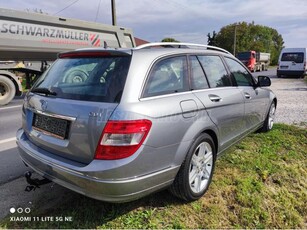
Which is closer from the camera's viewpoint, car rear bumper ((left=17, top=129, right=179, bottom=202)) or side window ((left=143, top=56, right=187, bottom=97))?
car rear bumper ((left=17, top=129, right=179, bottom=202))

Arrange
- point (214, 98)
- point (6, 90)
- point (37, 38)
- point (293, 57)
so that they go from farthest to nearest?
point (293, 57)
point (6, 90)
point (37, 38)
point (214, 98)

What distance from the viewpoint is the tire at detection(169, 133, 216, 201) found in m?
2.79

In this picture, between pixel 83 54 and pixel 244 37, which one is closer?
pixel 83 54

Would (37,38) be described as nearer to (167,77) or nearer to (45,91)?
(45,91)

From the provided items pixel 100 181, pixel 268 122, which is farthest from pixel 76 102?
pixel 268 122

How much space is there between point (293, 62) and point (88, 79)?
22.2 meters

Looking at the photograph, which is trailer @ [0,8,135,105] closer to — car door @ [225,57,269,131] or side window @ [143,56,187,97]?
car door @ [225,57,269,131]

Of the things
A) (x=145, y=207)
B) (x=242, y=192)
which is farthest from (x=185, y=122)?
(x=242, y=192)

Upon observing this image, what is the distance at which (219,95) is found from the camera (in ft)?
11.2

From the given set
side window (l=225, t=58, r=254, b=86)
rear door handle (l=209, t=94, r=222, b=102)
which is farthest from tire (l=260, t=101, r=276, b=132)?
rear door handle (l=209, t=94, r=222, b=102)

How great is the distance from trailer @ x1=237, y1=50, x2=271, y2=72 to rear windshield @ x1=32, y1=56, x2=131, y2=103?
90.7 feet

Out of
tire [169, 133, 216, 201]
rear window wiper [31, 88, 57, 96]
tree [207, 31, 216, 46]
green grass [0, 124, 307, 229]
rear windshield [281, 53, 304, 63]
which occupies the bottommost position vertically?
green grass [0, 124, 307, 229]

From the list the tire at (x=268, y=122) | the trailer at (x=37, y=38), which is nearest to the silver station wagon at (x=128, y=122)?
the tire at (x=268, y=122)

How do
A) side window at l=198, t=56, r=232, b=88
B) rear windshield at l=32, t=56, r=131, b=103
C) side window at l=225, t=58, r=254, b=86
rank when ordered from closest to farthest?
rear windshield at l=32, t=56, r=131, b=103 < side window at l=198, t=56, r=232, b=88 < side window at l=225, t=58, r=254, b=86
